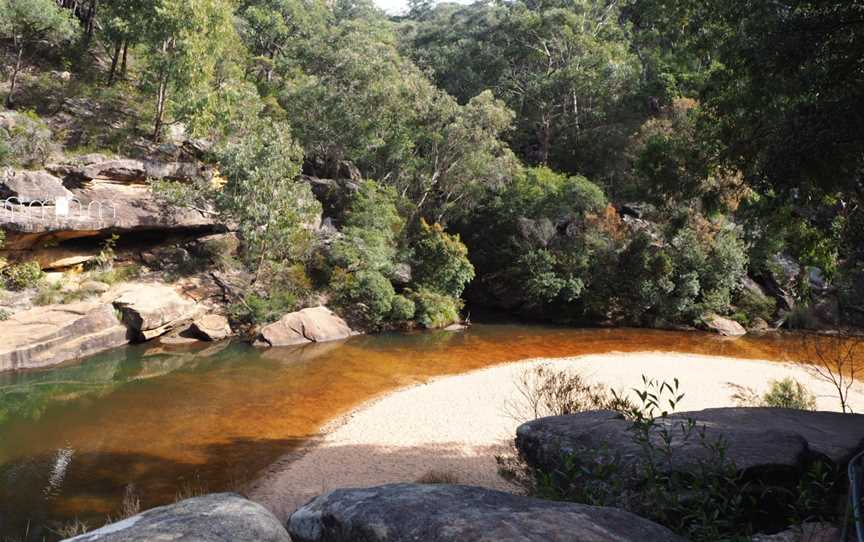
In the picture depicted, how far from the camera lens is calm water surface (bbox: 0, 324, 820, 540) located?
1017 cm

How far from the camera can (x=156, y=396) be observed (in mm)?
15219

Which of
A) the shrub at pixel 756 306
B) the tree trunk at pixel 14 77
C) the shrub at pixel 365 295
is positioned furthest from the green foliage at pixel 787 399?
the tree trunk at pixel 14 77

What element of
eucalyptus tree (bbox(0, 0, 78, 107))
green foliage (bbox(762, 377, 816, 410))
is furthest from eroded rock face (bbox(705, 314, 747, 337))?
eucalyptus tree (bbox(0, 0, 78, 107))

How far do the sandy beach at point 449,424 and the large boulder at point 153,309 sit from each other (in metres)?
10.3

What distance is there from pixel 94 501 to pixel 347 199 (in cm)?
2237

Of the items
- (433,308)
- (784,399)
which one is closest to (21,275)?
(433,308)

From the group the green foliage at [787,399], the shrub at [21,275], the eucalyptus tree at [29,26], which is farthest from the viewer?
the eucalyptus tree at [29,26]

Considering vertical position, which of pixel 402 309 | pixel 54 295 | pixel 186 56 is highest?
pixel 186 56

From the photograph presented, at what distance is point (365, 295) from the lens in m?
24.9

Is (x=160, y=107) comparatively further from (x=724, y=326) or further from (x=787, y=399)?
(x=724, y=326)

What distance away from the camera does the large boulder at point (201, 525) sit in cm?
419

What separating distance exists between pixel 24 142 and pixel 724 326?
3183 cm

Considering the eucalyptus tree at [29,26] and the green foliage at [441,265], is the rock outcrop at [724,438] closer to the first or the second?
the green foliage at [441,265]

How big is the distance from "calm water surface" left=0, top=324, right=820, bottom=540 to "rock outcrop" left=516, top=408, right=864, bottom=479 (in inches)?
255
